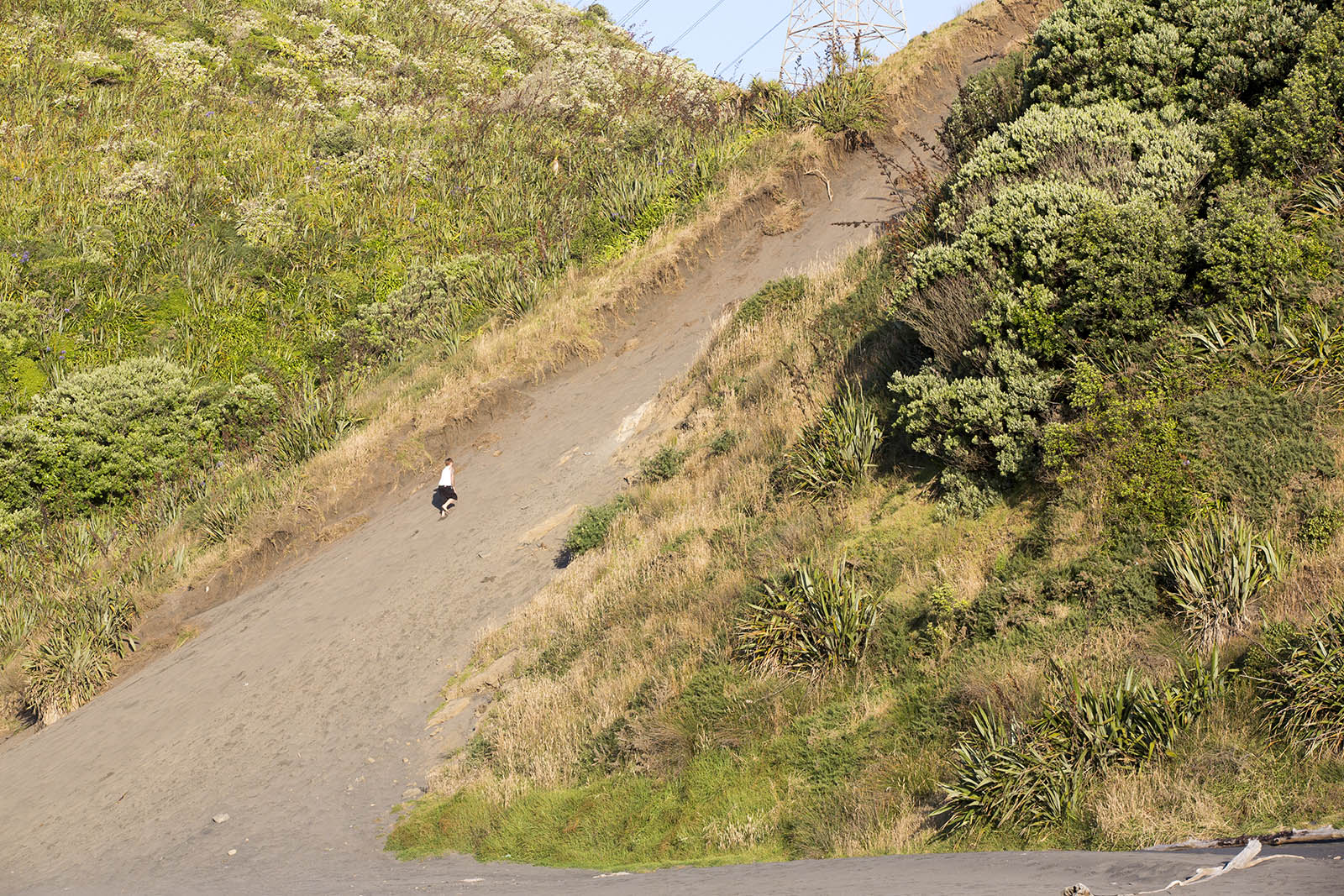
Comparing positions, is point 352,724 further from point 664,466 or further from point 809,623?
point 809,623

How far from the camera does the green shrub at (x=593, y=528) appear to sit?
16.5m

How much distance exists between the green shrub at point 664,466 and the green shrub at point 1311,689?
10930 mm

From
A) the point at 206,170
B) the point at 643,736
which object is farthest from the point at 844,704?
the point at 206,170

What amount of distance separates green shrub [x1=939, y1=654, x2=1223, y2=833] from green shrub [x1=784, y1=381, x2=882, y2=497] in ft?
17.9

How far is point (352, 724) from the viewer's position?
14477mm

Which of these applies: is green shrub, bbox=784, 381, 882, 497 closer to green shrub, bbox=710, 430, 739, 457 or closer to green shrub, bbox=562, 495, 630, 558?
green shrub, bbox=710, 430, 739, 457

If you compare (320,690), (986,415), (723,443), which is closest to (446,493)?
(320,690)

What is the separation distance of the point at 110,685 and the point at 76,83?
2279 cm

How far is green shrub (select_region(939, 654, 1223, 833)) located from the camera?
7422mm

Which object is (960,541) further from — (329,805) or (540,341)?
(540,341)

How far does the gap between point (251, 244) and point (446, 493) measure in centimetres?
1182

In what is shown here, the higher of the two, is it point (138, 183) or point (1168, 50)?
point (138, 183)

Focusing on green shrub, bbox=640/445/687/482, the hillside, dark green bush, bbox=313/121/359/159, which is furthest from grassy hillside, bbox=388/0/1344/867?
dark green bush, bbox=313/121/359/159

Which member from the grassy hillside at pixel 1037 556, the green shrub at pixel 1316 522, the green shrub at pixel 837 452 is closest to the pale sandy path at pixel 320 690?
the grassy hillside at pixel 1037 556
